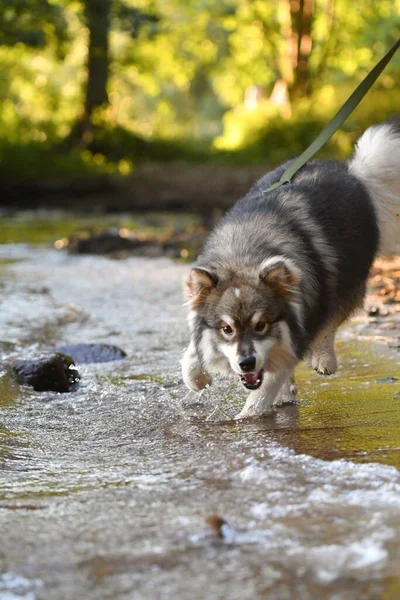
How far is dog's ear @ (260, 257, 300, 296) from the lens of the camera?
5.02 m

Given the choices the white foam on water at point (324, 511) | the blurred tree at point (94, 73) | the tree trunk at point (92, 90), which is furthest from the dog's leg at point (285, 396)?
the tree trunk at point (92, 90)

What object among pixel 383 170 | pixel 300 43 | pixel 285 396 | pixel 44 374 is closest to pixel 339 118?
pixel 383 170

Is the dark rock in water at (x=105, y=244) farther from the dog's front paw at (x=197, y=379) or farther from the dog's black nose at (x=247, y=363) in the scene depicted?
the dog's black nose at (x=247, y=363)

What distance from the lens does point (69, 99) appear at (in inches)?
1236

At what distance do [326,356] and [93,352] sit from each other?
1975 millimetres

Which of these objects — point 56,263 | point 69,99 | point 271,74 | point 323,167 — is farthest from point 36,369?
point 271,74

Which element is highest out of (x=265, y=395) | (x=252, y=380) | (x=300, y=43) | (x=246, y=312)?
(x=300, y=43)

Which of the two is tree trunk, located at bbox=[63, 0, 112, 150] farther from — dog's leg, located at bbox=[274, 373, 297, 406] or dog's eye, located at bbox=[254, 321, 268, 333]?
dog's eye, located at bbox=[254, 321, 268, 333]

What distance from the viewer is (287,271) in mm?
5047

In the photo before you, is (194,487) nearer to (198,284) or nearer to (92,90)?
(198,284)

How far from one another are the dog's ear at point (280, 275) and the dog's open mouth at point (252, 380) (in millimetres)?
489

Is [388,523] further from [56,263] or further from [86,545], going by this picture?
[56,263]

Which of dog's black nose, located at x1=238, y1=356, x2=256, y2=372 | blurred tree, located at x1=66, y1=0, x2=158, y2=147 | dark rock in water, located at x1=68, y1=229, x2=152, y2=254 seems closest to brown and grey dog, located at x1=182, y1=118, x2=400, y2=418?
dog's black nose, located at x1=238, y1=356, x2=256, y2=372

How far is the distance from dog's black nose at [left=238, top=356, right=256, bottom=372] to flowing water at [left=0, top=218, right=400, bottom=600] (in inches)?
13.5
